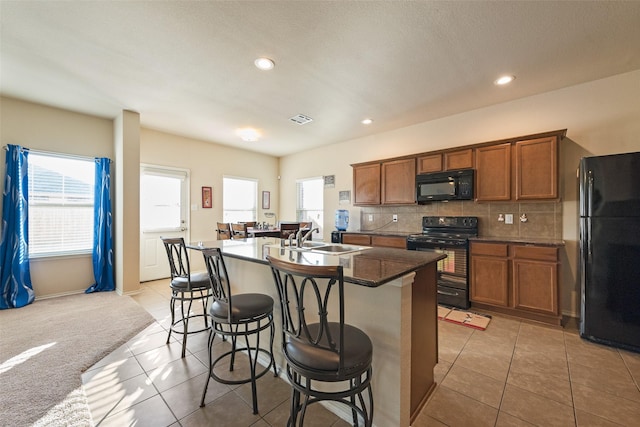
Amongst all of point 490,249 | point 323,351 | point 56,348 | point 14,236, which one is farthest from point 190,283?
point 490,249

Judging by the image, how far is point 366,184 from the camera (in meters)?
4.86

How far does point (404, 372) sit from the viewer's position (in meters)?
1.43

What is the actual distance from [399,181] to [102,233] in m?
4.97

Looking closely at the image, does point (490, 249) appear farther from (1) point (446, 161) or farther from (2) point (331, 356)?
(2) point (331, 356)

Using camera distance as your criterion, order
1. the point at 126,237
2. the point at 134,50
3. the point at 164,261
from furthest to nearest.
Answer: the point at 164,261, the point at 126,237, the point at 134,50

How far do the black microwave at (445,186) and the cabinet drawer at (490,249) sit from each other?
72cm

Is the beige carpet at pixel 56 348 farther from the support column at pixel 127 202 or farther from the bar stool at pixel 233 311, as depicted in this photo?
the bar stool at pixel 233 311

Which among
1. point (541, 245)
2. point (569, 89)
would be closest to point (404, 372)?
point (541, 245)

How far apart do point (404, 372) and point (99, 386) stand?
7.19 ft

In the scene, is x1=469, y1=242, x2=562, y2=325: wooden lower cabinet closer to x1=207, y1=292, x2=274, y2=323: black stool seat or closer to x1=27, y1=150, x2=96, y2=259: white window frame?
x1=207, y1=292, x2=274, y2=323: black stool seat

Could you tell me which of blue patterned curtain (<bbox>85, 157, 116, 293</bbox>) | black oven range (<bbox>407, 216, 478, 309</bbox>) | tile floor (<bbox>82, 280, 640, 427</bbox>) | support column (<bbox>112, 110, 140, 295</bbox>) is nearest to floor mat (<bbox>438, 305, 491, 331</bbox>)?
black oven range (<bbox>407, 216, 478, 309</bbox>)

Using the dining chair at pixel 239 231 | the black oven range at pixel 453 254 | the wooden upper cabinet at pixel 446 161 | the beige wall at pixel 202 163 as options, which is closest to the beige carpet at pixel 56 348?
the dining chair at pixel 239 231

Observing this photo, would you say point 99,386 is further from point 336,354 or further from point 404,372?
point 404,372

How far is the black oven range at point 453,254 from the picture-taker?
11.1ft
